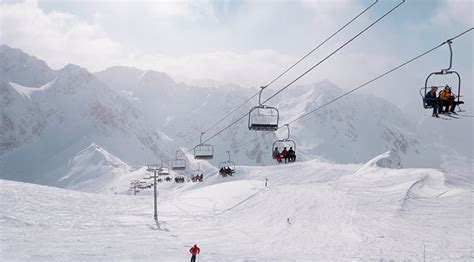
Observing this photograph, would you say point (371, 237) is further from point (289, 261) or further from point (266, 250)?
point (289, 261)

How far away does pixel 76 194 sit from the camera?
79.4 meters

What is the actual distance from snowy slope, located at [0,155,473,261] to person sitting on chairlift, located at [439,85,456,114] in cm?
2354

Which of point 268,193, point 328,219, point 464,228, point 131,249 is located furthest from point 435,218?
point 131,249

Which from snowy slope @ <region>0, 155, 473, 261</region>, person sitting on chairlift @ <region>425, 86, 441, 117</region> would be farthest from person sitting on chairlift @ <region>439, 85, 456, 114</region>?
snowy slope @ <region>0, 155, 473, 261</region>

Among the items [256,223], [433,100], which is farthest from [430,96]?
[256,223]

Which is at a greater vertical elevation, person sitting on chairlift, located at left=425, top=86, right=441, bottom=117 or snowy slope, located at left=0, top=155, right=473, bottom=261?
person sitting on chairlift, located at left=425, top=86, right=441, bottom=117

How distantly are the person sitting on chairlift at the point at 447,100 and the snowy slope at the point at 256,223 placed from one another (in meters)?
23.5

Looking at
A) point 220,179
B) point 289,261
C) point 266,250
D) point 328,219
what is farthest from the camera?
point 220,179

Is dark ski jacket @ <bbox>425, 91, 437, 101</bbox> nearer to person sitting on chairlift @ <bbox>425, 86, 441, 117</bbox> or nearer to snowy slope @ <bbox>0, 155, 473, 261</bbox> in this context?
person sitting on chairlift @ <bbox>425, 86, 441, 117</bbox>

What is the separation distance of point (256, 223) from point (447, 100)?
148 ft

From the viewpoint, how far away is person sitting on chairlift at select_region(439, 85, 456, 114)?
17.1m

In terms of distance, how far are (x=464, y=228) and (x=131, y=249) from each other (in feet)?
135

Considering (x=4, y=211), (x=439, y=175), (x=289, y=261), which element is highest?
(x=439, y=175)

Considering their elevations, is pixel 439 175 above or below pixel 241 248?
above
